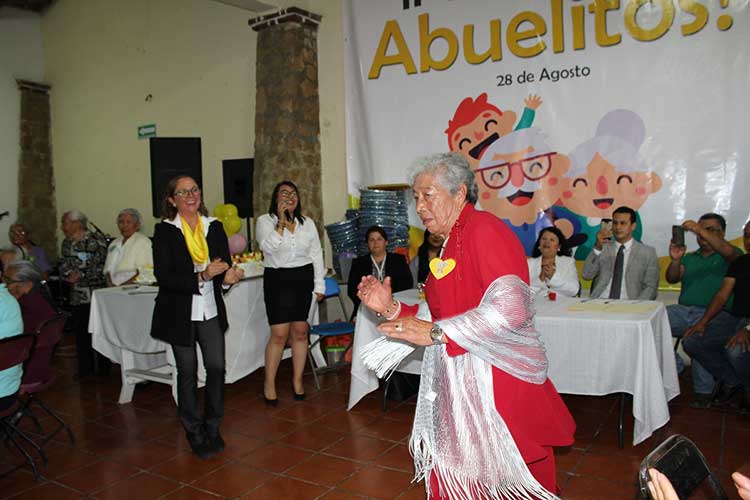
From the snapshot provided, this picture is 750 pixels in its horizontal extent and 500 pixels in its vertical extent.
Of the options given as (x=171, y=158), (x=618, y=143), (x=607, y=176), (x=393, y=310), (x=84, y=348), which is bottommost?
(x=84, y=348)

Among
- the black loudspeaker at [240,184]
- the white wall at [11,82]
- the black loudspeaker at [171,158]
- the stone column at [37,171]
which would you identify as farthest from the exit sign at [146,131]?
the white wall at [11,82]

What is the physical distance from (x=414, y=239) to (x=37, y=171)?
678 cm

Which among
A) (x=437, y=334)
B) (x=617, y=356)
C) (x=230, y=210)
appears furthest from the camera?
(x=230, y=210)

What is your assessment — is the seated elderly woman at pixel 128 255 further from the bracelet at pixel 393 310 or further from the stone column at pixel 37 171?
the stone column at pixel 37 171

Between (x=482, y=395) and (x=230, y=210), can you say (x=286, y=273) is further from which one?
(x=482, y=395)

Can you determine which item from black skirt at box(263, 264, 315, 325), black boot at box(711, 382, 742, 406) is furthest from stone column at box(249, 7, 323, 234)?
black boot at box(711, 382, 742, 406)

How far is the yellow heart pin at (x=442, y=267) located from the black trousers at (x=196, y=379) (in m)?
2.01

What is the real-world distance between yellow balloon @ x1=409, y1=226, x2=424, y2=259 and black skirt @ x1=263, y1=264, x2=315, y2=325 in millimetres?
1815

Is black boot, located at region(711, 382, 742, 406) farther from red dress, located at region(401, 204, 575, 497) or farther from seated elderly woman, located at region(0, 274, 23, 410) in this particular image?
seated elderly woman, located at region(0, 274, 23, 410)

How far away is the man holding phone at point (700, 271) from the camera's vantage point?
4223mm

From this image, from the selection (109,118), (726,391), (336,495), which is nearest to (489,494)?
(336,495)

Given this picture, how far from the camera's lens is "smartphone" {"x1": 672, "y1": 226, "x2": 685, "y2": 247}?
4537 millimetres

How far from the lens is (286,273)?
4.31 metres

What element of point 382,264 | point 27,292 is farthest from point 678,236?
point 27,292
